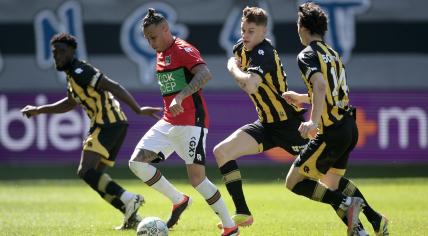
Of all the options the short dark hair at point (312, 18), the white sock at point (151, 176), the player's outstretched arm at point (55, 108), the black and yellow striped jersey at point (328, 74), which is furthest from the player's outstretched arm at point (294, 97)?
the player's outstretched arm at point (55, 108)

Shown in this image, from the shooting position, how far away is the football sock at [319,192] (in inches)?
352

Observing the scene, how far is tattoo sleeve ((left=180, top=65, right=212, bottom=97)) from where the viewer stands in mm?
9297

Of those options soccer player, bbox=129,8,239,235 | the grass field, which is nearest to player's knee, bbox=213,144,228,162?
soccer player, bbox=129,8,239,235

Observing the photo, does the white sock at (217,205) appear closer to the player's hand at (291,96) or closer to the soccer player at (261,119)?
the soccer player at (261,119)

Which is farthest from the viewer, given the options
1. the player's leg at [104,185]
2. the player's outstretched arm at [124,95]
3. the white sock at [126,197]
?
the player's outstretched arm at [124,95]

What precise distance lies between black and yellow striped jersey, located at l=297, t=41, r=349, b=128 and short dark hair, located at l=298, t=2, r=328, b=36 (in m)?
0.14

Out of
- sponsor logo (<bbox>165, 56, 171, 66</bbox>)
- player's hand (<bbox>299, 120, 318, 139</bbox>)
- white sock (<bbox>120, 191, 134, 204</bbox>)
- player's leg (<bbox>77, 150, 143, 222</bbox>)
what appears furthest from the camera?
player's leg (<bbox>77, 150, 143, 222</bbox>)

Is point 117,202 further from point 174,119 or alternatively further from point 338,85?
point 338,85

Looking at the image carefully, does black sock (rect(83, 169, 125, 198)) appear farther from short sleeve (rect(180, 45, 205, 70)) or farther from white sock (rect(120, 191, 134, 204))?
short sleeve (rect(180, 45, 205, 70))

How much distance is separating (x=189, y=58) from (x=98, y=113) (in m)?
2.27

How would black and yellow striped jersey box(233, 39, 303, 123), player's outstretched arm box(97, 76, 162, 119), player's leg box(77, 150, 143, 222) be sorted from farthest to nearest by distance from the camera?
player's outstretched arm box(97, 76, 162, 119), player's leg box(77, 150, 143, 222), black and yellow striped jersey box(233, 39, 303, 123)

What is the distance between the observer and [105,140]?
11469 mm

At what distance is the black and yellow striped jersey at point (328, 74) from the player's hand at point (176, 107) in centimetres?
123

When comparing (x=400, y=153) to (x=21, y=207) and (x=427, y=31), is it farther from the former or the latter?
(x=21, y=207)
